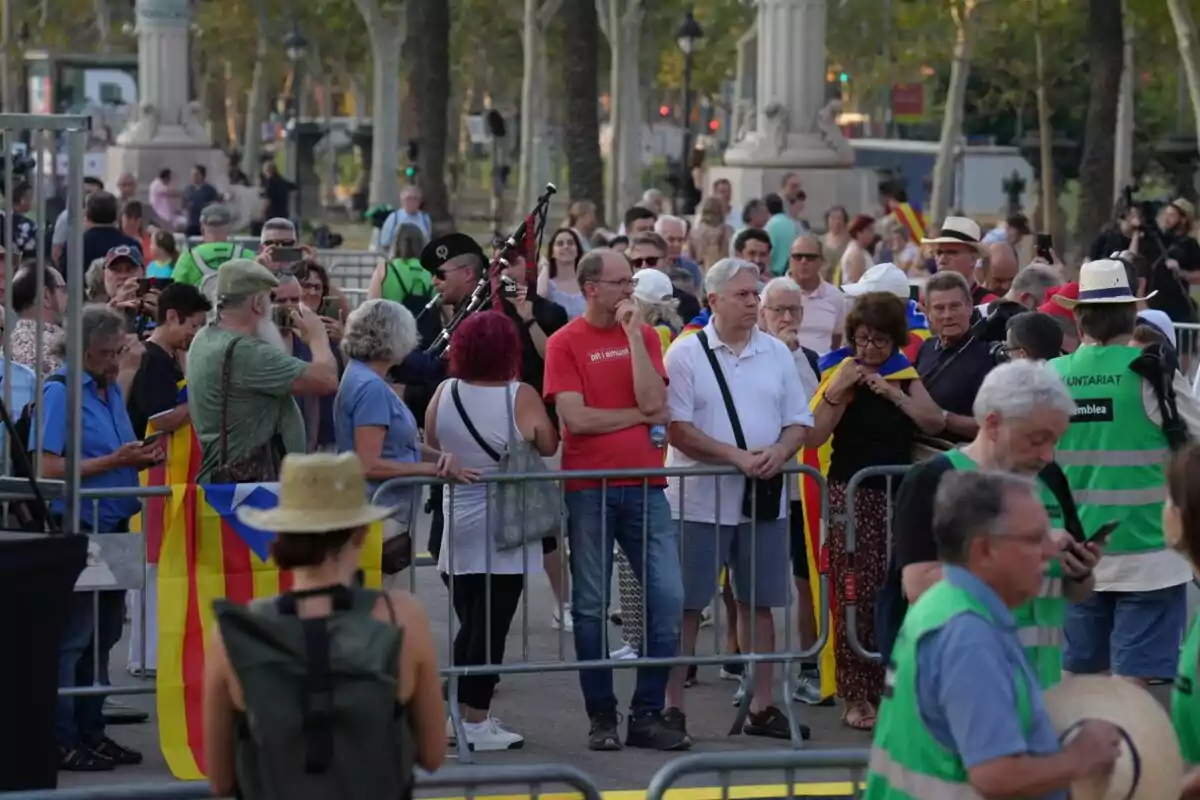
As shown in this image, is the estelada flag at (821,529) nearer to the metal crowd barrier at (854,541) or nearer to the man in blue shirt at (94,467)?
the metal crowd barrier at (854,541)

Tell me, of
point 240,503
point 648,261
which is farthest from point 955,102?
point 240,503

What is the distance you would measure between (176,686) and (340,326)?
2782 millimetres

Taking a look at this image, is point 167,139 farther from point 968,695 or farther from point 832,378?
point 968,695

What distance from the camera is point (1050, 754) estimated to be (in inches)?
185

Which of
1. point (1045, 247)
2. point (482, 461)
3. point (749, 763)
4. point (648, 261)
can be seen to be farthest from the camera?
point (1045, 247)

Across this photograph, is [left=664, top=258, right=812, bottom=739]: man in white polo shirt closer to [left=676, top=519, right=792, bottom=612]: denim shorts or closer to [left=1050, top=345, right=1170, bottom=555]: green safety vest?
[left=676, top=519, right=792, bottom=612]: denim shorts

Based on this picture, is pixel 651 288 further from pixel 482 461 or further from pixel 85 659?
pixel 85 659

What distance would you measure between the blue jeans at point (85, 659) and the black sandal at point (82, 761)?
4 cm

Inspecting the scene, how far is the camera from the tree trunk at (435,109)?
35.3m

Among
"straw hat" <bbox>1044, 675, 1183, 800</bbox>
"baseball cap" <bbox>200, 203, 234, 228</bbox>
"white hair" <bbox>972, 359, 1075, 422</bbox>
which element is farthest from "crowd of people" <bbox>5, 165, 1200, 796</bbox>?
"baseball cap" <bbox>200, 203, 234, 228</bbox>

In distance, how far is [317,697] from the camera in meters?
4.82

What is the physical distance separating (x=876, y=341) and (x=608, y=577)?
4.74 feet

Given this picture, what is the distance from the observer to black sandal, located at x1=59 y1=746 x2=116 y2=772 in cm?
889

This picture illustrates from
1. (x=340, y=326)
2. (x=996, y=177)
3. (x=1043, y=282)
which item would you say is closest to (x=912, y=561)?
(x=340, y=326)
